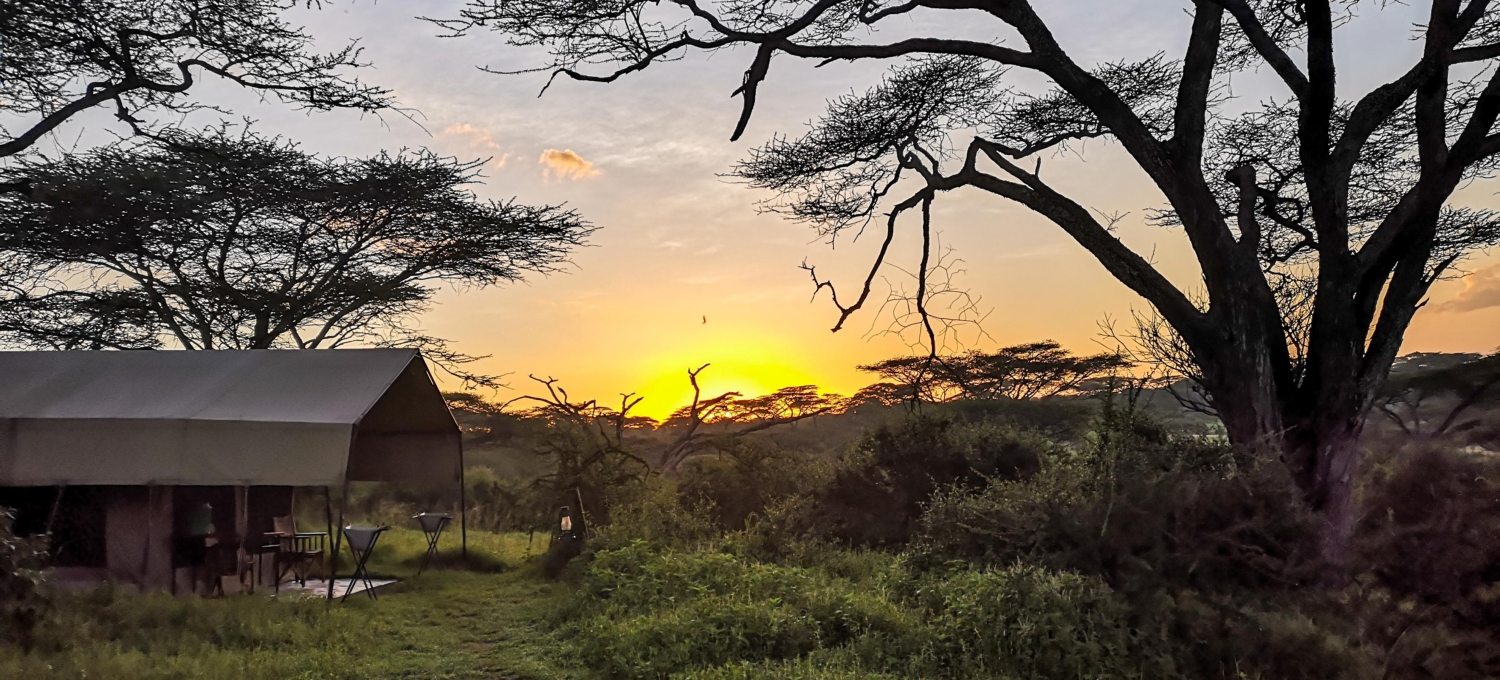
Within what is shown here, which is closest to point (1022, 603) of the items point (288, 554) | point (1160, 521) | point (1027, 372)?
point (1160, 521)

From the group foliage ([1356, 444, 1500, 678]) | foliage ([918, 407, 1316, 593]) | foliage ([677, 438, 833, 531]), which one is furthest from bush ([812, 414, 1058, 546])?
foliage ([1356, 444, 1500, 678])

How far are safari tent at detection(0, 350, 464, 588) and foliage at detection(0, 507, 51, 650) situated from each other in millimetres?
2595

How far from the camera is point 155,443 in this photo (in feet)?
31.8

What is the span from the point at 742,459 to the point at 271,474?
6494 mm

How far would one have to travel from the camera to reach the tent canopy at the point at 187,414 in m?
9.52

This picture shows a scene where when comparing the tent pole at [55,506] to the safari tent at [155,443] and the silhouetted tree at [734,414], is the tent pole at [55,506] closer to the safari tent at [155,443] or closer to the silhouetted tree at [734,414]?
the safari tent at [155,443]

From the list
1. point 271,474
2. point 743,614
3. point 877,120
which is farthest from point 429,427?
point 743,614

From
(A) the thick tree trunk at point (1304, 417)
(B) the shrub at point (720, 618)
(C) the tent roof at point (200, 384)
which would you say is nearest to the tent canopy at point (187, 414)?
(C) the tent roof at point (200, 384)

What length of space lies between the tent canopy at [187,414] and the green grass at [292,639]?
1278 mm

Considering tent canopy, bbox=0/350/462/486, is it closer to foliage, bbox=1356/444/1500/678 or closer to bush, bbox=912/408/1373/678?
bush, bbox=912/408/1373/678

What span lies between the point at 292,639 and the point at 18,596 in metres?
1.64

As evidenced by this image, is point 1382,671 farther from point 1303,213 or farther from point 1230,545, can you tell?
point 1303,213

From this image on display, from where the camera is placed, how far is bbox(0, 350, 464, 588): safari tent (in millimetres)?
9539

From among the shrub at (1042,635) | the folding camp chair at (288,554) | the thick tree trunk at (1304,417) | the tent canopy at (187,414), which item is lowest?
the shrub at (1042,635)
